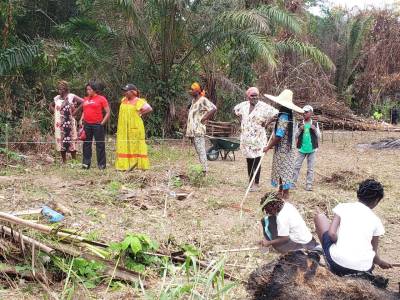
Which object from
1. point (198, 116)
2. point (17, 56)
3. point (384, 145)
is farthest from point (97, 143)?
point (384, 145)

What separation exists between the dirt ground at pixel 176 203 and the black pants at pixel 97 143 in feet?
0.57

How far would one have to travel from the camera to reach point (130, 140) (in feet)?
25.2

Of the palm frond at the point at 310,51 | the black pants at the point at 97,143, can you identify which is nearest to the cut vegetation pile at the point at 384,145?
the palm frond at the point at 310,51

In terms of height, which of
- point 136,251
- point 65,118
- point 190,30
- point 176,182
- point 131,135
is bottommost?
point 136,251

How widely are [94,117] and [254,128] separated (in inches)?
101

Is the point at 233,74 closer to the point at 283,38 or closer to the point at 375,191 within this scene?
the point at 283,38

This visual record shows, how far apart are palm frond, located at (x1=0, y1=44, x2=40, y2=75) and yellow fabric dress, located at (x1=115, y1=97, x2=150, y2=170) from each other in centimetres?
323

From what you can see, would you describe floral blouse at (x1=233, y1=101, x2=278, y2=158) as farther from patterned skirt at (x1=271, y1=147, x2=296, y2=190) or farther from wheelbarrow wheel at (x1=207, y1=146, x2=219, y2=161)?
wheelbarrow wheel at (x1=207, y1=146, x2=219, y2=161)

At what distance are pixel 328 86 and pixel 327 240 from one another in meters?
16.8

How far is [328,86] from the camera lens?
1953cm

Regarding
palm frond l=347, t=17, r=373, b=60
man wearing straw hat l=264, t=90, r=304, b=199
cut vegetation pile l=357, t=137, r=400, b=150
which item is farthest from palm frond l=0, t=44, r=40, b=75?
palm frond l=347, t=17, r=373, b=60

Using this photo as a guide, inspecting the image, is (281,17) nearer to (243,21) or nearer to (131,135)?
(243,21)

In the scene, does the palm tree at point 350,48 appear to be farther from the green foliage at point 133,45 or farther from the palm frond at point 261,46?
the palm frond at point 261,46

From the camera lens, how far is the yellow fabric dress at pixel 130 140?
7.61 m
